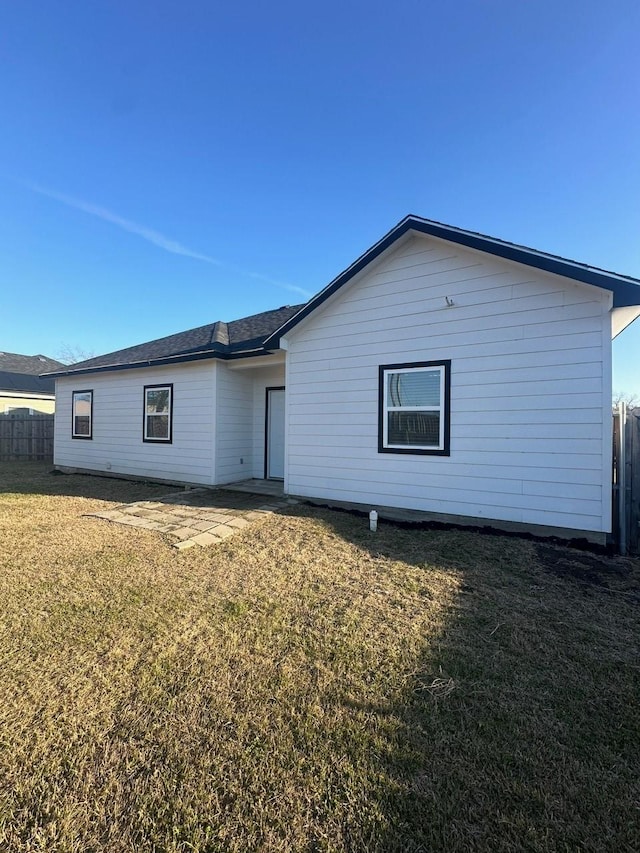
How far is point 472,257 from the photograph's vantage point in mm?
5656

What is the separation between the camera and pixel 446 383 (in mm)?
5855

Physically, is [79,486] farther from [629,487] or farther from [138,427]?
[629,487]

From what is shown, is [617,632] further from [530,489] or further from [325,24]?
[325,24]

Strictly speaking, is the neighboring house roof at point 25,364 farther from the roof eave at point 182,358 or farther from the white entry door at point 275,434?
the white entry door at point 275,434

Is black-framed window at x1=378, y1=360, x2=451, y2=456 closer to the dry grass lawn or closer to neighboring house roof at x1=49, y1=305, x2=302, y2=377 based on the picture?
the dry grass lawn

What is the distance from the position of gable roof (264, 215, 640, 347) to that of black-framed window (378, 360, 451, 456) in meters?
1.72

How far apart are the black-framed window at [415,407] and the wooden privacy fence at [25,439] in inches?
622

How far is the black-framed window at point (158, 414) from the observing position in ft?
31.6

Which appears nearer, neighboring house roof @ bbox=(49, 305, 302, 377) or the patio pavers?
the patio pavers

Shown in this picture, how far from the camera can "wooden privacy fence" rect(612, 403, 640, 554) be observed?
487 cm

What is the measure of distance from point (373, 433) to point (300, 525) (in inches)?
80.0

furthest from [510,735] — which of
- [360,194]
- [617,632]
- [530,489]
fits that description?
[360,194]

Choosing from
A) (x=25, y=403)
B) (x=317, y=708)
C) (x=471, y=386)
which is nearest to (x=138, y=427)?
(x=471, y=386)

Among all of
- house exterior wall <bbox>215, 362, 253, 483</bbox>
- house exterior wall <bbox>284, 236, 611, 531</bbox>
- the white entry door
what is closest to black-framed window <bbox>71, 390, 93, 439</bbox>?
house exterior wall <bbox>215, 362, 253, 483</bbox>
